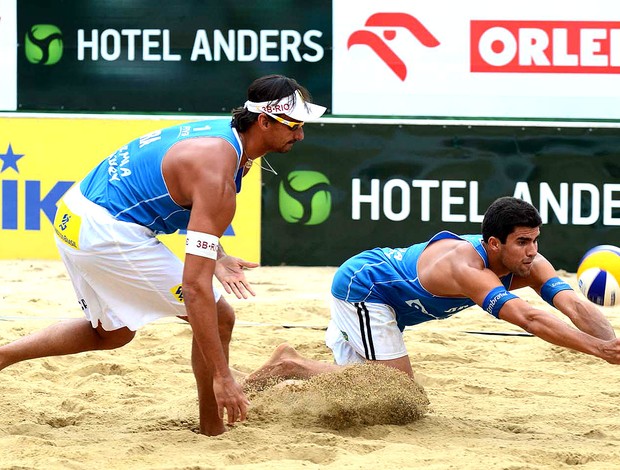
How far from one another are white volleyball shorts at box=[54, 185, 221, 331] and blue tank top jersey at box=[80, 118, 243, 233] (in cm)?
5

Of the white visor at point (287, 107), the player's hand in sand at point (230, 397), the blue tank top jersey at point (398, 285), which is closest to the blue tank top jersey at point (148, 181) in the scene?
the white visor at point (287, 107)

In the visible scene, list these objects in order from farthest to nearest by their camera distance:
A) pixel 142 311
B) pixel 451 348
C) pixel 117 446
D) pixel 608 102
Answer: pixel 608 102 → pixel 451 348 → pixel 142 311 → pixel 117 446

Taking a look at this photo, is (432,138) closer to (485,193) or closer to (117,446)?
(485,193)

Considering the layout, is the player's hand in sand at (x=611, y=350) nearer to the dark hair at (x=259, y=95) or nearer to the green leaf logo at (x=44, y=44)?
the dark hair at (x=259, y=95)

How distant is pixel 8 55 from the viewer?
938 cm

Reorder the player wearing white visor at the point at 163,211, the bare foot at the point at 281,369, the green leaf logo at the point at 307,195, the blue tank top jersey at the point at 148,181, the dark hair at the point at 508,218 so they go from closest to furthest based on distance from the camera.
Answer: the player wearing white visor at the point at 163,211
the blue tank top jersey at the point at 148,181
the dark hair at the point at 508,218
the bare foot at the point at 281,369
the green leaf logo at the point at 307,195

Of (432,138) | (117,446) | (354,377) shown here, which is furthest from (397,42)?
(117,446)

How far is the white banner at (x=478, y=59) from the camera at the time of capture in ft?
29.4

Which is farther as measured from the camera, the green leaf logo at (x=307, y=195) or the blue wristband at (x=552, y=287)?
the green leaf logo at (x=307, y=195)

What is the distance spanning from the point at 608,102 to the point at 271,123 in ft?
17.3

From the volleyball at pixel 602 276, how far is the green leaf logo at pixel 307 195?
13.1ft

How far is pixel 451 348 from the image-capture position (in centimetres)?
656

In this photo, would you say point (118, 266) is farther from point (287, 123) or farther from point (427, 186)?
point (427, 186)

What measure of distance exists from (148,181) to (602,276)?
225cm
